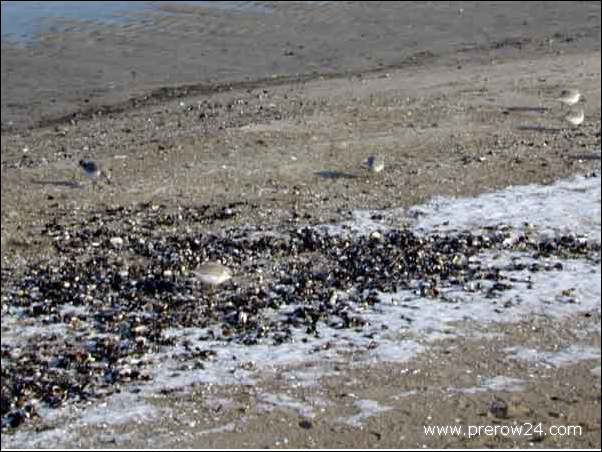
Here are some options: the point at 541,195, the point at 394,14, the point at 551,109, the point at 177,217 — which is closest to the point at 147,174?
the point at 177,217

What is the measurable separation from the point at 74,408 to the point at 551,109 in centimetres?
693

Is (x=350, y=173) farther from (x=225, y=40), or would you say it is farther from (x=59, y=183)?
(x=225, y=40)

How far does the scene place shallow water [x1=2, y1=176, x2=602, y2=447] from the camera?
5.68m

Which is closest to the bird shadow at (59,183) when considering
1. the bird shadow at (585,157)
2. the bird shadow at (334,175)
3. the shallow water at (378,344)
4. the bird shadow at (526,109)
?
the bird shadow at (334,175)

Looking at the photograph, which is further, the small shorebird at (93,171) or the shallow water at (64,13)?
the shallow water at (64,13)

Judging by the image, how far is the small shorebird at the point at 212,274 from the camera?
7125 millimetres

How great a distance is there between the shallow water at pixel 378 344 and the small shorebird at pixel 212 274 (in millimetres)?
627

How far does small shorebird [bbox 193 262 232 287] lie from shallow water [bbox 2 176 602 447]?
0.63 metres

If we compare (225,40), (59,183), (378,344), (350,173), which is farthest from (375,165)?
(225,40)

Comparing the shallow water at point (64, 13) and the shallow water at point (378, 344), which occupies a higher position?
the shallow water at point (378, 344)

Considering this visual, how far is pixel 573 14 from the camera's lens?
19469 millimetres

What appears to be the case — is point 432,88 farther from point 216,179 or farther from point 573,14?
point 573,14

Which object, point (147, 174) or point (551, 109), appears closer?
point (147, 174)

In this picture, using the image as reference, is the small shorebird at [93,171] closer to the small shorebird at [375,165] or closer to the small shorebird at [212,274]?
the small shorebird at [375,165]
